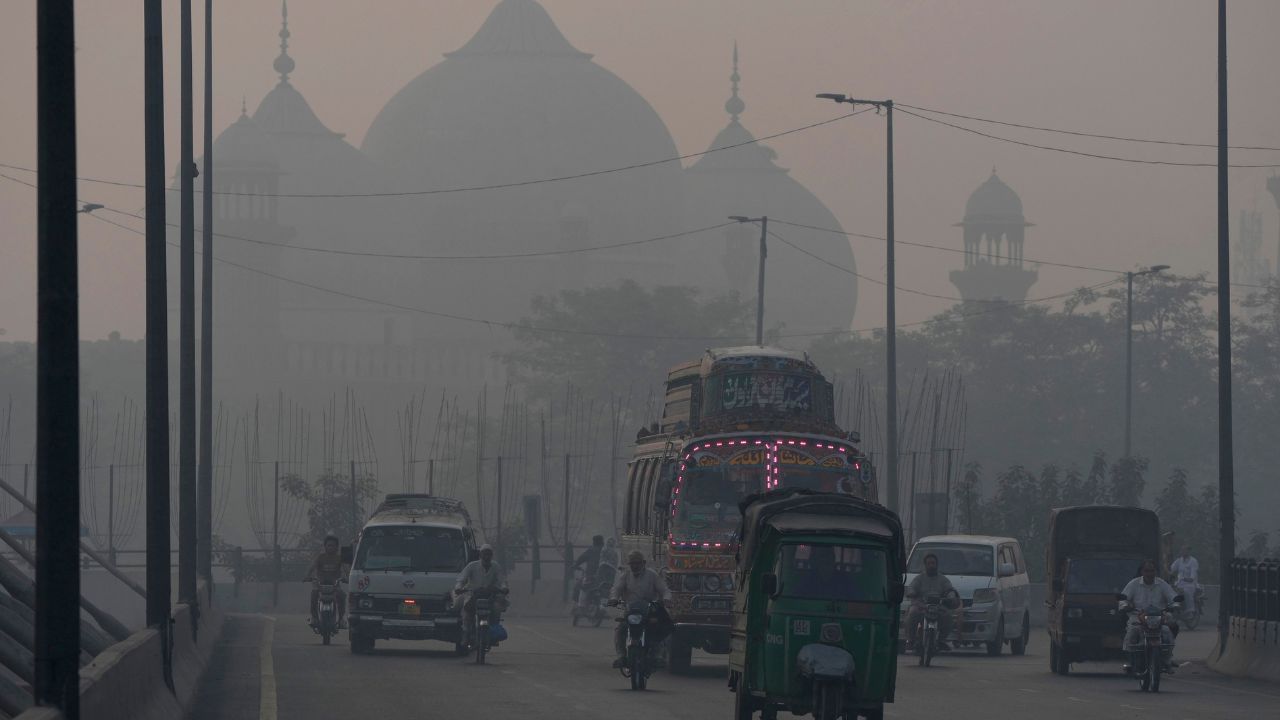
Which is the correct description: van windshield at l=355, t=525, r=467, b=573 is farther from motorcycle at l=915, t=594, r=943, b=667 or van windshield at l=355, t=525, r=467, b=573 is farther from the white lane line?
motorcycle at l=915, t=594, r=943, b=667

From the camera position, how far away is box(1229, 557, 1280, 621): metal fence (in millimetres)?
23812

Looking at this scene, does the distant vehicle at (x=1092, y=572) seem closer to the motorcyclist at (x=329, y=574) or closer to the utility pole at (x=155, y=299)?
the motorcyclist at (x=329, y=574)

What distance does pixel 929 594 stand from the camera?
26.8 meters

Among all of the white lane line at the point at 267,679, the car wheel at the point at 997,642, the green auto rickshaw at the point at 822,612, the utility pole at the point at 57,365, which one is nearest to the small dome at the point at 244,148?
the white lane line at the point at 267,679

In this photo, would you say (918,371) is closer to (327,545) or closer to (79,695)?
(327,545)

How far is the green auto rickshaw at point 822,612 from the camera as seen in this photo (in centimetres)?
1487

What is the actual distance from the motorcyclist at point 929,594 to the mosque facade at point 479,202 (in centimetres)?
8023

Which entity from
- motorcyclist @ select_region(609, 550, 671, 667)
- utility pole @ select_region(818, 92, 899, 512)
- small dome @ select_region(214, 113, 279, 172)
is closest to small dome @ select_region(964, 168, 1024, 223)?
small dome @ select_region(214, 113, 279, 172)

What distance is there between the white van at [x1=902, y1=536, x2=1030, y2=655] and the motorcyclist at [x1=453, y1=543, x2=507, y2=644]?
5.71 metres

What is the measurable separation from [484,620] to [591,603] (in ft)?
39.2

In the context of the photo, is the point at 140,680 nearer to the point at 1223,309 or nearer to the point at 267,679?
the point at 267,679

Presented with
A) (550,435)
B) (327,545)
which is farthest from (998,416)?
(327,545)

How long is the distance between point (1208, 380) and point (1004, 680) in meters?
60.5

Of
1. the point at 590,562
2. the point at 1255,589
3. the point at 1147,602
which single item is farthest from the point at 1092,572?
the point at 590,562
